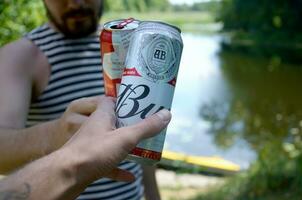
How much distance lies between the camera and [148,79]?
1041mm

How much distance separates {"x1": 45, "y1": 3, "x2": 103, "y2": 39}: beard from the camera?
68.5 inches

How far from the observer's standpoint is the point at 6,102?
1.56 meters

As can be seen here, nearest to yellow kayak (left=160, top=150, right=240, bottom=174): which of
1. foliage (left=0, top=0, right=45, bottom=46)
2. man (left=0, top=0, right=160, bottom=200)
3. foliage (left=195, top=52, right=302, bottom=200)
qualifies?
foliage (left=195, top=52, right=302, bottom=200)

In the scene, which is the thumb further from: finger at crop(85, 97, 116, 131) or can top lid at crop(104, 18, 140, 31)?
can top lid at crop(104, 18, 140, 31)

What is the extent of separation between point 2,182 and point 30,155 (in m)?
0.44

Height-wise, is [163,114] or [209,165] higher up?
[163,114]

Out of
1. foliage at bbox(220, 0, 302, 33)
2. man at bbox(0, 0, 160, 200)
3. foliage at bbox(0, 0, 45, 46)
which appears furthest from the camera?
foliage at bbox(220, 0, 302, 33)

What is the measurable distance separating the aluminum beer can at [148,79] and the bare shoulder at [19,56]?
2.14 feet

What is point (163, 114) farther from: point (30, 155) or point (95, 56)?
point (95, 56)

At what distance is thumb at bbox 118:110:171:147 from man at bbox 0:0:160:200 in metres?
0.60

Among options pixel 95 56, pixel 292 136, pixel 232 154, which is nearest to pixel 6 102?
pixel 95 56

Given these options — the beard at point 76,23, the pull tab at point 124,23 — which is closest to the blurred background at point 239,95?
the beard at point 76,23

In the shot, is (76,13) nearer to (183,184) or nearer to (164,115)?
(164,115)

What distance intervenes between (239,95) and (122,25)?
35.6 ft
